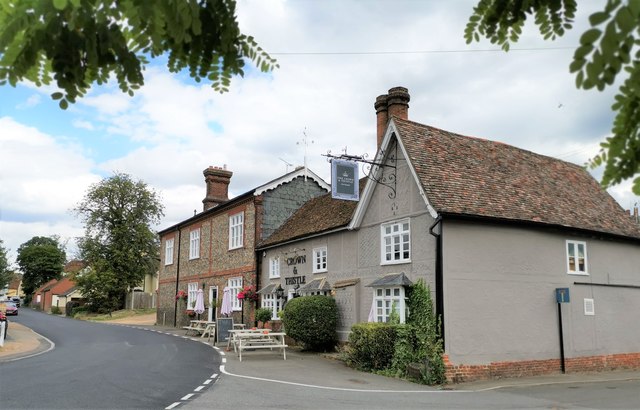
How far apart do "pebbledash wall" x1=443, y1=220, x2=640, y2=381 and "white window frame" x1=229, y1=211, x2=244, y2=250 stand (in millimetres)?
15550

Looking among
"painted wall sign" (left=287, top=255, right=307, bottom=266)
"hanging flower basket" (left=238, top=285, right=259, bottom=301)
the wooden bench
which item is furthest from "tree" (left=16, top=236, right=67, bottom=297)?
the wooden bench

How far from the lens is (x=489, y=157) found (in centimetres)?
2000

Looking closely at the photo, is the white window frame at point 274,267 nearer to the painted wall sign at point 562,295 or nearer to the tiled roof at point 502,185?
the tiled roof at point 502,185

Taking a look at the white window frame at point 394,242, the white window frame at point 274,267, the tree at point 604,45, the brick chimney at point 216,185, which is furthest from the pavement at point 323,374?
the brick chimney at point 216,185

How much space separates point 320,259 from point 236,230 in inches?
343

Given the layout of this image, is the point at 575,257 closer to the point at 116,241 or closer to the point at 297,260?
the point at 297,260

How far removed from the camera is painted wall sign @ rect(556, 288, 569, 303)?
1661cm

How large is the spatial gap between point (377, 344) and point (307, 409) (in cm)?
620

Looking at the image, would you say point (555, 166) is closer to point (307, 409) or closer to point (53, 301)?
point (307, 409)

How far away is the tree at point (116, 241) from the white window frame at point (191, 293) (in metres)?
19.9

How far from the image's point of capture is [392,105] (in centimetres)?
2136

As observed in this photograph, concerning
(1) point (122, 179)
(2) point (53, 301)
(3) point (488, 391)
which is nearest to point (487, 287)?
(3) point (488, 391)

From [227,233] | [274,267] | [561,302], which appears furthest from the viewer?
[227,233]

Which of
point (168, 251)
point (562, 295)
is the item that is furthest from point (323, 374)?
point (168, 251)
